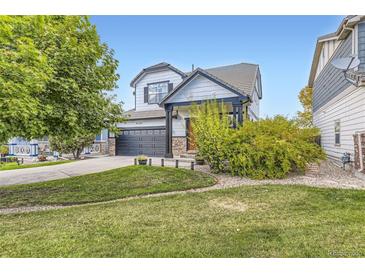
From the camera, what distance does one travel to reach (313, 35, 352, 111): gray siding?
9.56 m

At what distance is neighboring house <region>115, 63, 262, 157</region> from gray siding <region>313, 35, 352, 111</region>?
147 inches

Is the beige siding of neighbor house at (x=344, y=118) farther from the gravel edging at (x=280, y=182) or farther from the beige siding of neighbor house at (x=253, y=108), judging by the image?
the beige siding of neighbor house at (x=253, y=108)

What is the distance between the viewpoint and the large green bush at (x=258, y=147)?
7.80 meters

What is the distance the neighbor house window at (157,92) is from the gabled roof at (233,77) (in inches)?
135

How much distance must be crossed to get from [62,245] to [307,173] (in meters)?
7.93

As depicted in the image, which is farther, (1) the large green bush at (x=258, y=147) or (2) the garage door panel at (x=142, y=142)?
(2) the garage door panel at (x=142, y=142)

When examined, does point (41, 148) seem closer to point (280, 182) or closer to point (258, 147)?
point (258, 147)

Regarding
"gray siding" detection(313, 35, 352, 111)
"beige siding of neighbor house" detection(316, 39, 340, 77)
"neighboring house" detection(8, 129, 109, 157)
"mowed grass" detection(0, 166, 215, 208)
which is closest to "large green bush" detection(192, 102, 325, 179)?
"mowed grass" detection(0, 166, 215, 208)

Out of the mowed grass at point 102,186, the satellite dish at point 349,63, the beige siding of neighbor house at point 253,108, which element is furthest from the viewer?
the beige siding of neighbor house at point 253,108

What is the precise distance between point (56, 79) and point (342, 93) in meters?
10.5

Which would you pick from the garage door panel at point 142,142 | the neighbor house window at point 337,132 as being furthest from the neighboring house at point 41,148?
the neighbor house window at point 337,132

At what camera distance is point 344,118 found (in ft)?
32.2

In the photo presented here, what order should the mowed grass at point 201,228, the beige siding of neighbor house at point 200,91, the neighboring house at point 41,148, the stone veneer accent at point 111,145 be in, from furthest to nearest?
the neighboring house at point 41,148 → the stone veneer accent at point 111,145 → the beige siding of neighbor house at point 200,91 → the mowed grass at point 201,228
